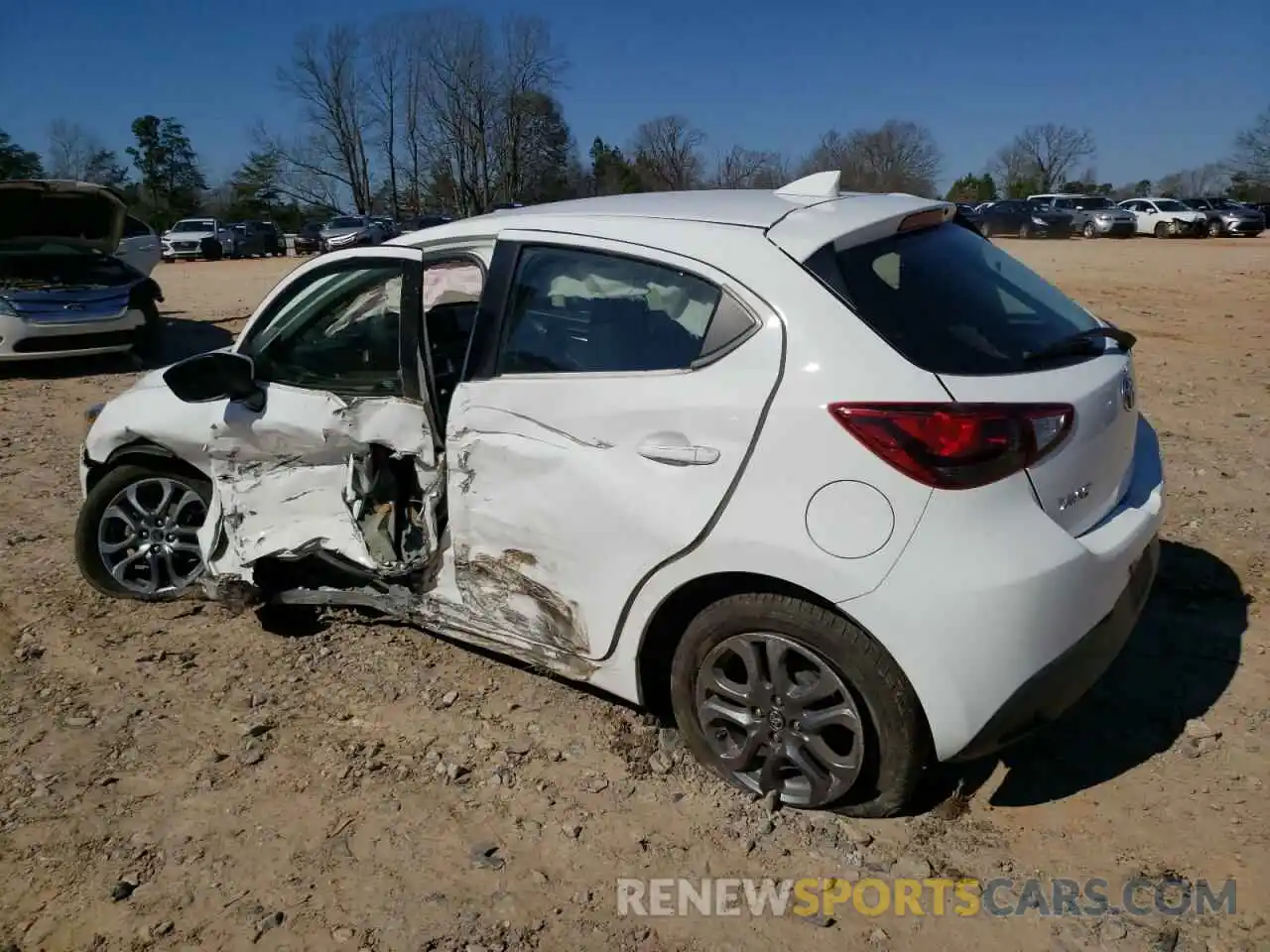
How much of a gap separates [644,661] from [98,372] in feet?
32.0

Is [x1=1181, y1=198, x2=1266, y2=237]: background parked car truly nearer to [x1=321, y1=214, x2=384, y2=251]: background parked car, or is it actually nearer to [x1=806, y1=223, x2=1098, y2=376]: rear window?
[x1=321, y1=214, x2=384, y2=251]: background parked car

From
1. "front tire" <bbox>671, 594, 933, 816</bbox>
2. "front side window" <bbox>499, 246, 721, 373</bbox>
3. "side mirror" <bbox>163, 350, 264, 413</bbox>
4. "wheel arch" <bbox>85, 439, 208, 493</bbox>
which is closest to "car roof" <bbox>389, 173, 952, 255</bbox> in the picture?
"front side window" <bbox>499, 246, 721, 373</bbox>

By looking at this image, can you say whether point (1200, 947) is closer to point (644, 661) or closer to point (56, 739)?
point (644, 661)

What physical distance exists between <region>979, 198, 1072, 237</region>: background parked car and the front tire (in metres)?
34.6

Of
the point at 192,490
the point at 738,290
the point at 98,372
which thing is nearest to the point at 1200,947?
the point at 738,290

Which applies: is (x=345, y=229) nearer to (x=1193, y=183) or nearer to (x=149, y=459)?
(x=149, y=459)

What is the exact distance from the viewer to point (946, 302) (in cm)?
276

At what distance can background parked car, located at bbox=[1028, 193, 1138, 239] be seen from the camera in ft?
111

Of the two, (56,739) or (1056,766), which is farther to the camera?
(56,739)

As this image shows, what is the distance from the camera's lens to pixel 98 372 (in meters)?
10.5

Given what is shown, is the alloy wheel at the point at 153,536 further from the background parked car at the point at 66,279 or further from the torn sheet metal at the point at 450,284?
the background parked car at the point at 66,279

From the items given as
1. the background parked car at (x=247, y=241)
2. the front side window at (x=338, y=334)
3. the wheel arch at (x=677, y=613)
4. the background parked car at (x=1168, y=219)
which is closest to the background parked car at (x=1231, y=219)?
the background parked car at (x=1168, y=219)

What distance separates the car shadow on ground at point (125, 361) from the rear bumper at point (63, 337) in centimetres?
25

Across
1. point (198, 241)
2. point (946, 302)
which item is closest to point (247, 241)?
point (198, 241)
